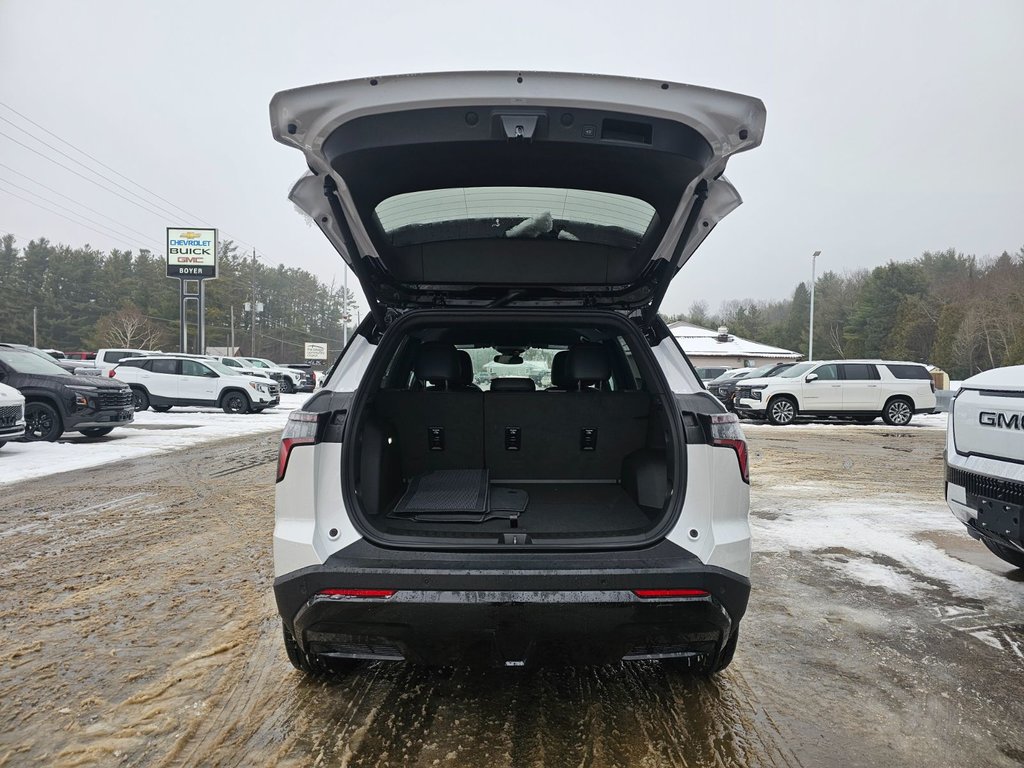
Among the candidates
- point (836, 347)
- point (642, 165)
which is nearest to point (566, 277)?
point (642, 165)

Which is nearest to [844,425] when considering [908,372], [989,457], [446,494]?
[908,372]

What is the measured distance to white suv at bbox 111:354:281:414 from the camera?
17109mm

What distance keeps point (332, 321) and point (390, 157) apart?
88.0 metres

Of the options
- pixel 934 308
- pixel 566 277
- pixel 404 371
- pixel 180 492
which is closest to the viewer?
pixel 566 277

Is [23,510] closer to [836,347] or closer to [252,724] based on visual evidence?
[252,724]

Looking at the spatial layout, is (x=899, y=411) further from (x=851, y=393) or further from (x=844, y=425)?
(x=844, y=425)

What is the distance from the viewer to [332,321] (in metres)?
86.2

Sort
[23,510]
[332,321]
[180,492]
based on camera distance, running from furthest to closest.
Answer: [332,321], [180,492], [23,510]

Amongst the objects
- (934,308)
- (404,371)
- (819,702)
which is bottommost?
(819,702)

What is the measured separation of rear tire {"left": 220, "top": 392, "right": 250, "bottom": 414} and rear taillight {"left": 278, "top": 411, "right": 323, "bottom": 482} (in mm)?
16688

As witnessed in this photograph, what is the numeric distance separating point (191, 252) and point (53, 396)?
89.7ft

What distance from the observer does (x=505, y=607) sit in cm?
194

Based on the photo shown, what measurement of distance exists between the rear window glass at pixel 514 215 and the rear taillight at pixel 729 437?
1005mm

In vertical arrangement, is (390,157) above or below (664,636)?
above
